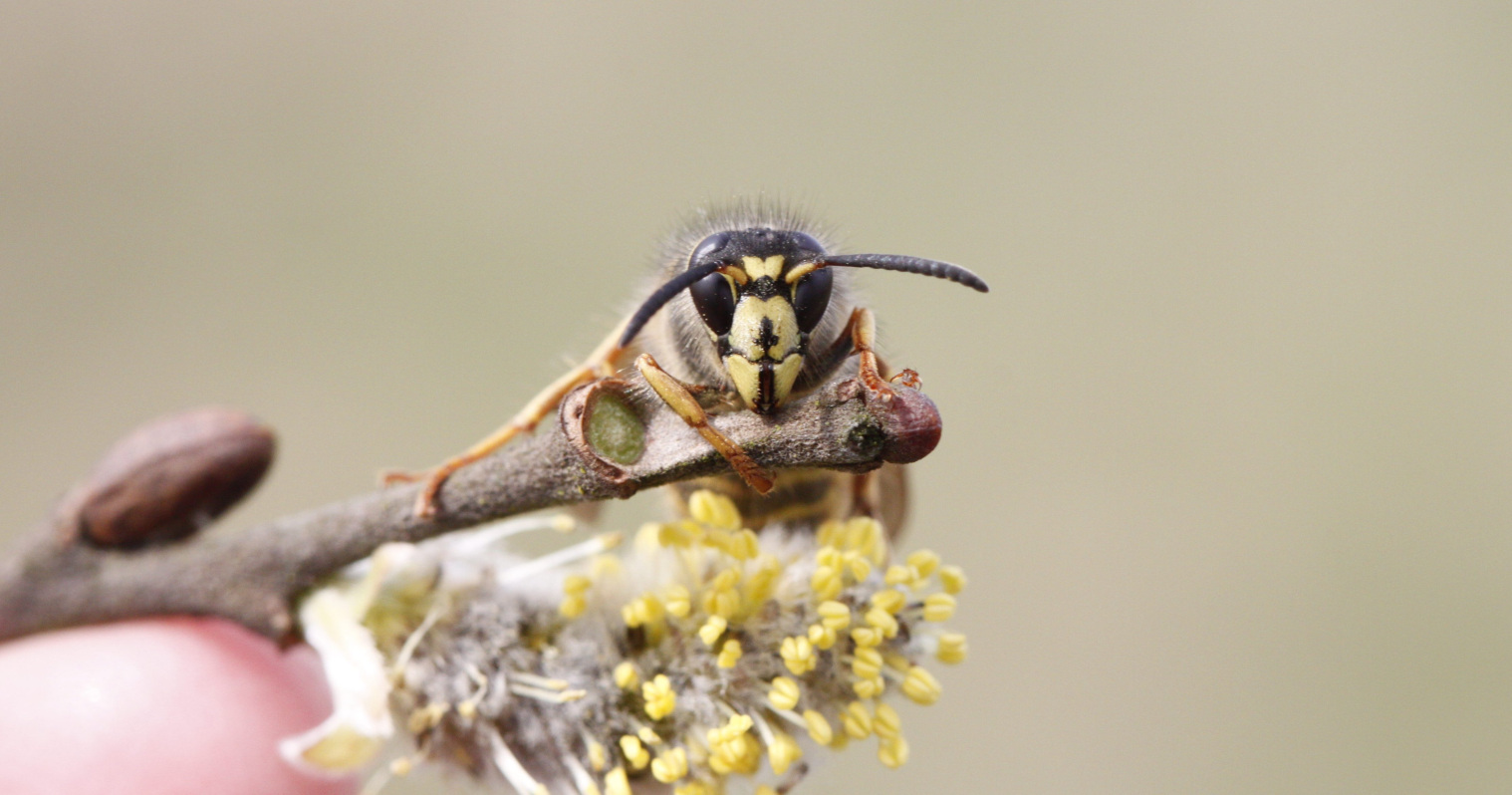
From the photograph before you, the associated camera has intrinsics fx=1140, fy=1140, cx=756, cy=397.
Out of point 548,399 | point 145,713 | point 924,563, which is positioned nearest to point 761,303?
point 548,399

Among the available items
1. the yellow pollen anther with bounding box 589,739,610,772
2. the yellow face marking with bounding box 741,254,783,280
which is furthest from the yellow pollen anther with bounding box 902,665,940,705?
the yellow face marking with bounding box 741,254,783,280

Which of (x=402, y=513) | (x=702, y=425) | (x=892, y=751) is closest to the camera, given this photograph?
(x=702, y=425)

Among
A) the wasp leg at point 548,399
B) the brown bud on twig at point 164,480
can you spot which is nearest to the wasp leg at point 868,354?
the wasp leg at point 548,399

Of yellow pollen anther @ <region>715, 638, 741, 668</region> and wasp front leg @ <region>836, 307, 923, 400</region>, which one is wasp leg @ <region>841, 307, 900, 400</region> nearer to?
wasp front leg @ <region>836, 307, 923, 400</region>

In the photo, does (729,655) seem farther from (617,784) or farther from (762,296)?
(762,296)

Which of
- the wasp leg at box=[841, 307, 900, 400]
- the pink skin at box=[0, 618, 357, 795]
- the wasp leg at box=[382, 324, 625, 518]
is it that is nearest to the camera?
the wasp leg at box=[841, 307, 900, 400]

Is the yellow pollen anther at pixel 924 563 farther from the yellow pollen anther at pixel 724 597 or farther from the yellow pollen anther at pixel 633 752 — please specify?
the yellow pollen anther at pixel 633 752
